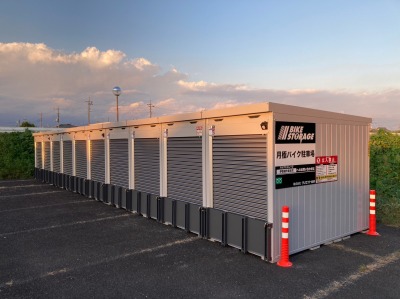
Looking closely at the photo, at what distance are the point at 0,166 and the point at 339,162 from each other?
22.6m

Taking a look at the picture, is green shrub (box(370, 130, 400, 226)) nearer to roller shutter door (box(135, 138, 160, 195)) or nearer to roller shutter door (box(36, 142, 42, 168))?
roller shutter door (box(135, 138, 160, 195))

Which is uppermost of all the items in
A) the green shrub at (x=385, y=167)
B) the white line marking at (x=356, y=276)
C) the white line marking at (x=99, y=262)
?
the green shrub at (x=385, y=167)

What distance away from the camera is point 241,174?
7148mm

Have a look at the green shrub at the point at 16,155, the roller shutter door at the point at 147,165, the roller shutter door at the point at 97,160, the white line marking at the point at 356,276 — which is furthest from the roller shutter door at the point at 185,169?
the green shrub at the point at 16,155

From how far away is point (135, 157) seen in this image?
1112cm

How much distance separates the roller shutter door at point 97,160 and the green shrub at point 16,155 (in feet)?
39.0

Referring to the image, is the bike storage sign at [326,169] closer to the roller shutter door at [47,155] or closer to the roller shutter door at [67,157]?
the roller shutter door at [67,157]

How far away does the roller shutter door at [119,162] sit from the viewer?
37.9ft

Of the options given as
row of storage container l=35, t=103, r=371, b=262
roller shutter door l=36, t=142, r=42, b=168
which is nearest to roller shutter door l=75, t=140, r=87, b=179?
row of storage container l=35, t=103, r=371, b=262

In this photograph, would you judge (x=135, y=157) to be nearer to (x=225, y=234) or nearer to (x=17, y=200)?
(x=225, y=234)

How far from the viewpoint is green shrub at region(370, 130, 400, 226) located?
10.5 metres

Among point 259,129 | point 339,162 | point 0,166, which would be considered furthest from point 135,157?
point 0,166

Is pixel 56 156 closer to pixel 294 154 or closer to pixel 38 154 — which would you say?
pixel 38 154

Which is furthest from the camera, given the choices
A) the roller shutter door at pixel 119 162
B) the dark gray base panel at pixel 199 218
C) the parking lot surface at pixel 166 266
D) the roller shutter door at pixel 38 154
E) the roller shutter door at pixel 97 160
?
the roller shutter door at pixel 38 154
